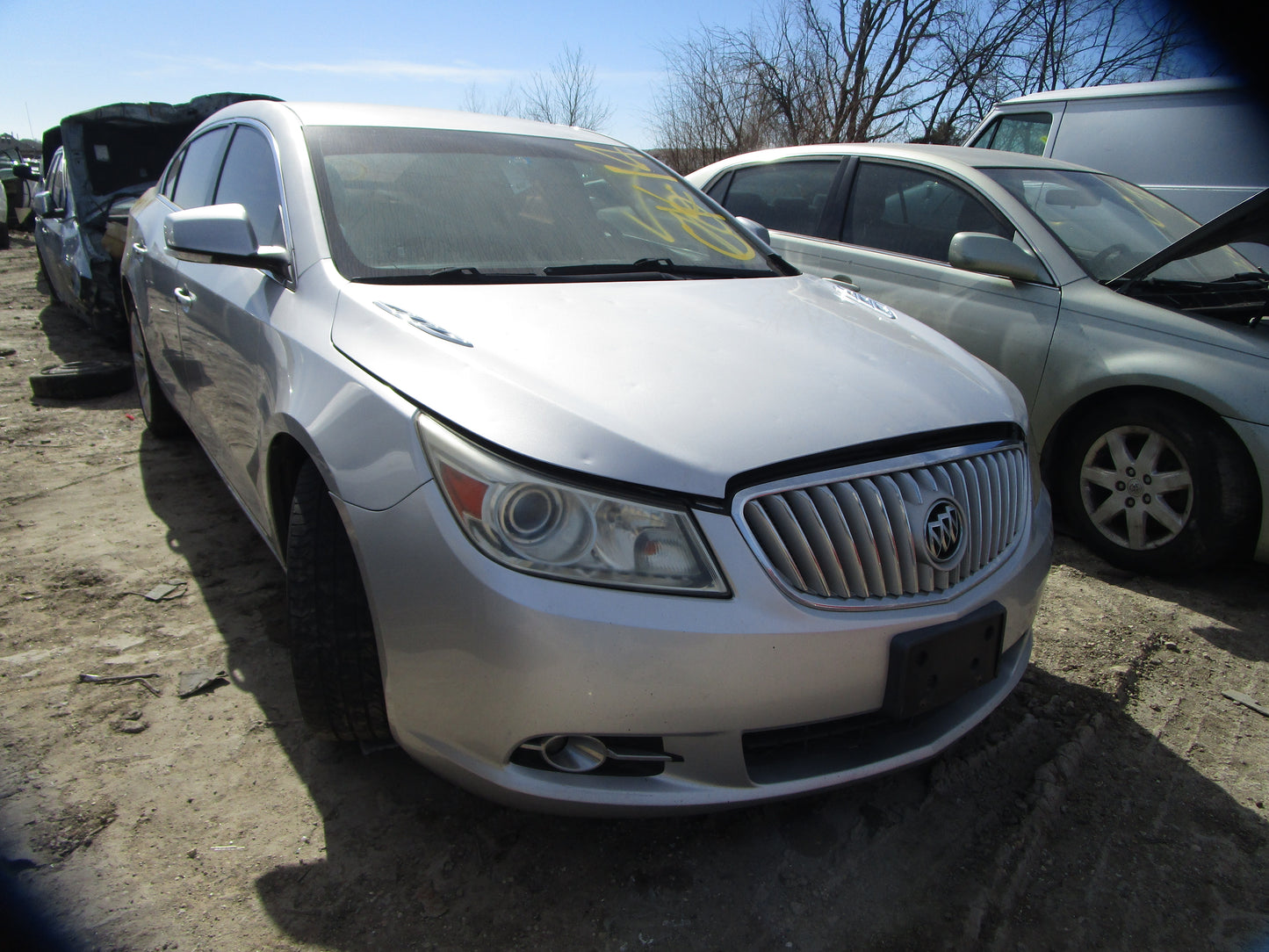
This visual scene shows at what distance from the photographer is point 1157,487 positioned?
124 inches

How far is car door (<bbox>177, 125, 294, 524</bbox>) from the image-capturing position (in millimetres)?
2229

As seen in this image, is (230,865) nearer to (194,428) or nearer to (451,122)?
(194,428)

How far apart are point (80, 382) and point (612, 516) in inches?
214

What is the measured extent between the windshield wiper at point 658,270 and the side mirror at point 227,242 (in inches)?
28.2

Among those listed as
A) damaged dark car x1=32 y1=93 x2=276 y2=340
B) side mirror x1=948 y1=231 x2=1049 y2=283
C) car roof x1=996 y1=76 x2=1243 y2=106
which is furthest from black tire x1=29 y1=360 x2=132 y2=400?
car roof x1=996 y1=76 x2=1243 y2=106

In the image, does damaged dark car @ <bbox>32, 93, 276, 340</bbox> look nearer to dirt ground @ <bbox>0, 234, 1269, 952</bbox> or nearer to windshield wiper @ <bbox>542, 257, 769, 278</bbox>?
dirt ground @ <bbox>0, 234, 1269, 952</bbox>

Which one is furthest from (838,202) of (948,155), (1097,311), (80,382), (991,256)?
(80,382)

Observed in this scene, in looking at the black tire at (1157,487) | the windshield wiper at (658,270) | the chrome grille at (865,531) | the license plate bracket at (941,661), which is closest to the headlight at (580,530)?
the chrome grille at (865,531)

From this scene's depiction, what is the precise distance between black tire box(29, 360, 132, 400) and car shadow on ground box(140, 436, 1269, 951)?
4.44m

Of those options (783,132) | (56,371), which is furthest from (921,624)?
(783,132)

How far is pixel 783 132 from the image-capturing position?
16.7m

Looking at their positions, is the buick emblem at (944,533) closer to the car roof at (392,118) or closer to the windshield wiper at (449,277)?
the windshield wiper at (449,277)

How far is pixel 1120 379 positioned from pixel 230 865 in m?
3.31

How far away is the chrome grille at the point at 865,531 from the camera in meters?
1.54
